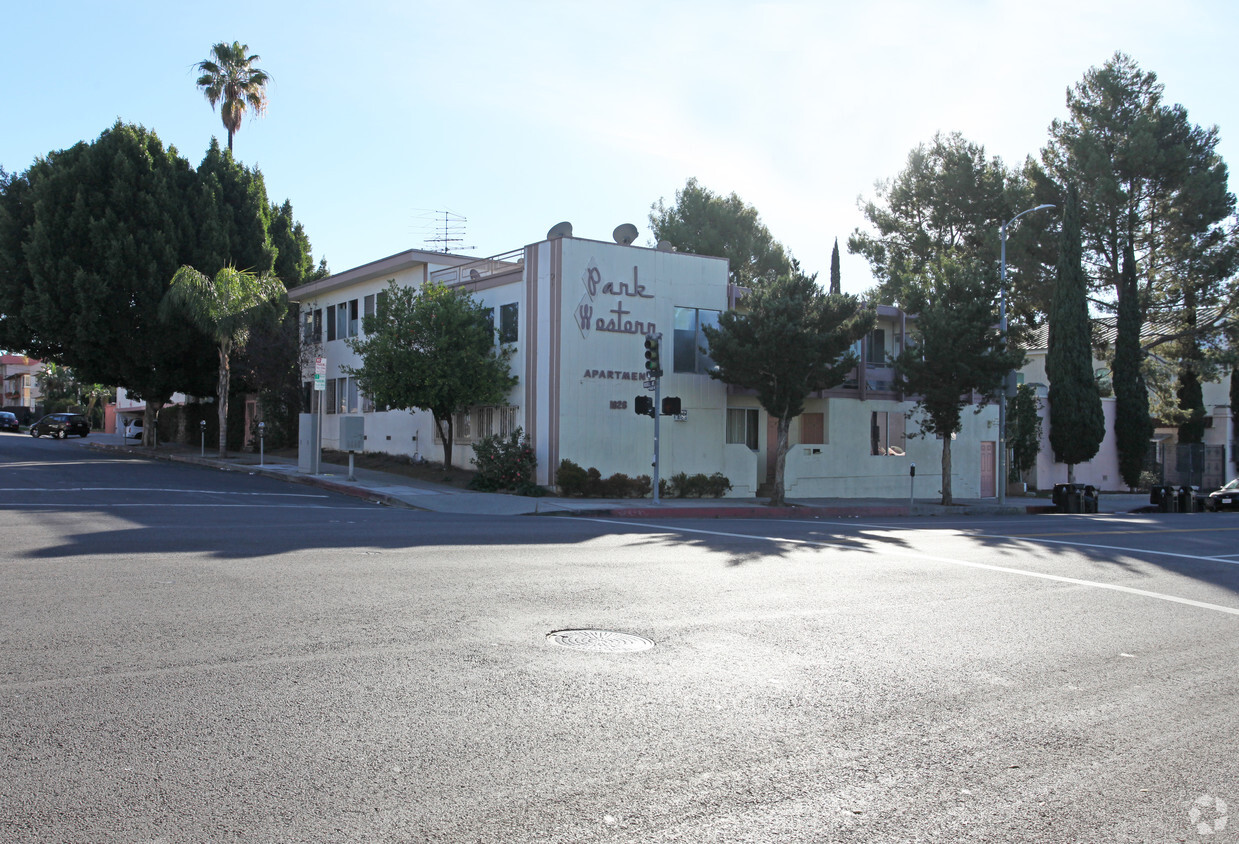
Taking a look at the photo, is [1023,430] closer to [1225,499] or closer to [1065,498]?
[1065,498]

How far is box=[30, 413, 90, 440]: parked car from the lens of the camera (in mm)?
51531

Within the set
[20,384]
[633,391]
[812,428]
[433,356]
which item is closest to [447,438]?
[433,356]

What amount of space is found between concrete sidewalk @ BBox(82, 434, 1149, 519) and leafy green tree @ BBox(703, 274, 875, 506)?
1.92 metres

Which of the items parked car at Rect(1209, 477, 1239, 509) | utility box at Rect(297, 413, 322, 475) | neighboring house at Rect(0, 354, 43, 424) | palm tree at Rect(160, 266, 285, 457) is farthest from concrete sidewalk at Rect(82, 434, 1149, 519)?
neighboring house at Rect(0, 354, 43, 424)

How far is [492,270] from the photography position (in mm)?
31516

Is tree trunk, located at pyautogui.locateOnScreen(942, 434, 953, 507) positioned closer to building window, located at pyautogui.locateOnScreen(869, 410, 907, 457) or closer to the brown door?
building window, located at pyautogui.locateOnScreen(869, 410, 907, 457)

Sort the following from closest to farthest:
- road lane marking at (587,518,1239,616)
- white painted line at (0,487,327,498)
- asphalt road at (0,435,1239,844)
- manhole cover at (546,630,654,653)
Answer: asphalt road at (0,435,1239,844), manhole cover at (546,630,654,653), road lane marking at (587,518,1239,616), white painted line at (0,487,327,498)

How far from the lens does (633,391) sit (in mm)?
27594

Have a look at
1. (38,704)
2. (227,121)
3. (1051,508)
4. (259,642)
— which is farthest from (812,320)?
(227,121)

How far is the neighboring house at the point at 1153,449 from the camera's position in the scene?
39.3 meters

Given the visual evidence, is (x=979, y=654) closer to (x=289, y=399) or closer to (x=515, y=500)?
(x=515, y=500)

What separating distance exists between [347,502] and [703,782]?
1808 centimetres

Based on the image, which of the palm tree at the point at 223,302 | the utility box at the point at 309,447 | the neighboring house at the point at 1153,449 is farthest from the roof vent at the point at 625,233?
the neighboring house at the point at 1153,449

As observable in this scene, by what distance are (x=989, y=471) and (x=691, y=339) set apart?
48.8ft
